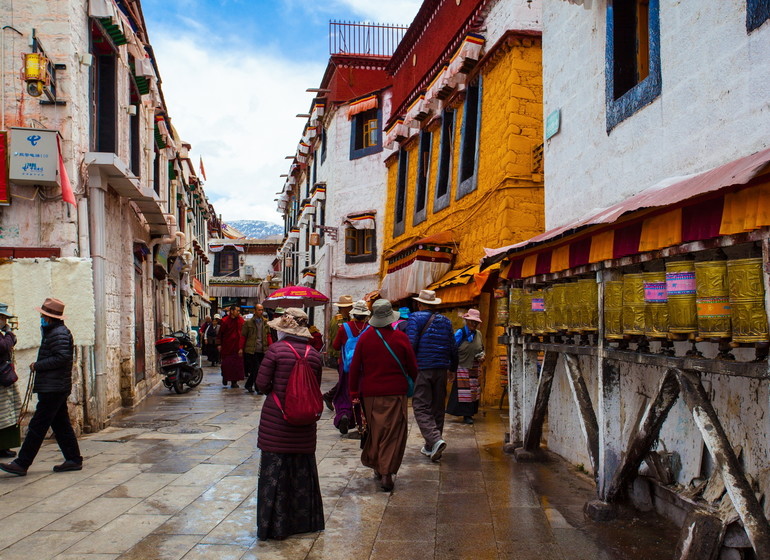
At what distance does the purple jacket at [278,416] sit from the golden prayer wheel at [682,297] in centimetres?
250

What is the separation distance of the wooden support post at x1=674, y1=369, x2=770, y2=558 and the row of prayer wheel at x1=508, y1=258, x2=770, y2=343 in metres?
0.33

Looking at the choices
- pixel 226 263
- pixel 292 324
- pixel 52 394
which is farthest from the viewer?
pixel 226 263

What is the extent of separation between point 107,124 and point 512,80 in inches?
262

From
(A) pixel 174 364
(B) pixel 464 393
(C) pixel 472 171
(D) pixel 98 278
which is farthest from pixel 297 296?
(B) pixel 464 393

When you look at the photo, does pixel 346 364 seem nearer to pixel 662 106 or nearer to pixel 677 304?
pixel 662 106

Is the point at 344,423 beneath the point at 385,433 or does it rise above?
beneath

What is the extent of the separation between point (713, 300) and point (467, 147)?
34.8 feet

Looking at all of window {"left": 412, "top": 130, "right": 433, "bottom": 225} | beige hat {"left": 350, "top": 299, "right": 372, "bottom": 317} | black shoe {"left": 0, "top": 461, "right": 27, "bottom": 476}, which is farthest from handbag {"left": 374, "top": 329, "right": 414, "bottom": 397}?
window {"left": 412, "top": 130, "right": 433, "bottom": 225}

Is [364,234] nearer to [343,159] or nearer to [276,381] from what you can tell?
[343,159]

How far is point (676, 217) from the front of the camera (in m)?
→ 4.33

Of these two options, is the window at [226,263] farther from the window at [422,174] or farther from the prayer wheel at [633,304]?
the prayer wheel at [633,304]

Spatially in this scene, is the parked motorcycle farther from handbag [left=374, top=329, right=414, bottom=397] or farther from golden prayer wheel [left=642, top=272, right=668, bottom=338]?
golden prayer wheel [left=642, top=272, right=668, bottom=338]

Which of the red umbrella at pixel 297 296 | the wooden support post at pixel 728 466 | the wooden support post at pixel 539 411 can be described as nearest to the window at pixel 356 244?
the red umbrella at pixel 297 296

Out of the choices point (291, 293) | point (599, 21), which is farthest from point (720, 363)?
point (291, 293)
